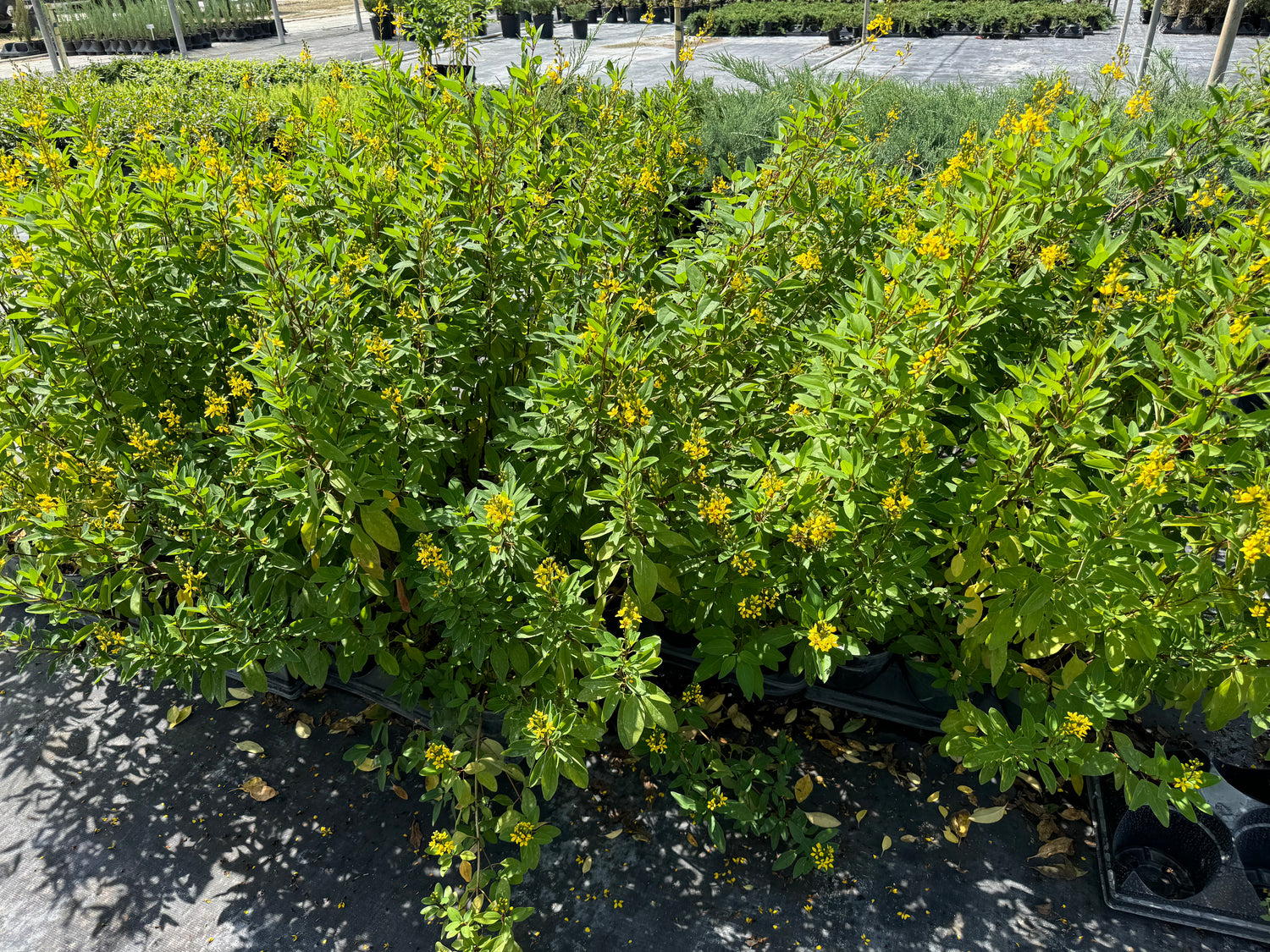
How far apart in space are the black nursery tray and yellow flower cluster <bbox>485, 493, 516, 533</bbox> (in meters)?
1.92

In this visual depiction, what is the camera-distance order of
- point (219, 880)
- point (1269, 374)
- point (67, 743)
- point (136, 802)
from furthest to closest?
1. point (67, 743)
2. point (136, 802)
3. point (219, 880)
4. point (1269, 374)

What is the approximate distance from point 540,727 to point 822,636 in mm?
716

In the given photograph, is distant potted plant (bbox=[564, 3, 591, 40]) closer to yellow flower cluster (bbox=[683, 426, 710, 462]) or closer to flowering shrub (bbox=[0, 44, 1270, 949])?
flowering shrub (bbox=[0, 44, 1270, 949])

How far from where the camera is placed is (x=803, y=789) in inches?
94.4

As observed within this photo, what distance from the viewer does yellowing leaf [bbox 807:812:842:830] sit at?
2260mm

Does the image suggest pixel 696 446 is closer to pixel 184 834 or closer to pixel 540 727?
pixel 540 727

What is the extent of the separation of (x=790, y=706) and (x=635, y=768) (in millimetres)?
594

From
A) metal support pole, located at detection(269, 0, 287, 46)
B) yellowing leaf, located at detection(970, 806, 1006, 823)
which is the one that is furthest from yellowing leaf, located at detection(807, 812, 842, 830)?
metal support pole, located at detection(269, 0, 287, 46)

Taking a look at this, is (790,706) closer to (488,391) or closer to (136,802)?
(488,391)

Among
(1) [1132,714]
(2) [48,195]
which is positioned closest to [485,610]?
(2) [48,195]

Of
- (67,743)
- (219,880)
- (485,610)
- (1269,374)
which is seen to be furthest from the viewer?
(67,743)

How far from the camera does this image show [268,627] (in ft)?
6.59

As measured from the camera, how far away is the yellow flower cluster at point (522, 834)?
1906mm

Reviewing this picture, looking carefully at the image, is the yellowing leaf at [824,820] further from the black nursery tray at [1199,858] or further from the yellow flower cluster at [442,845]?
the yellow flower cluster at [442,845]
